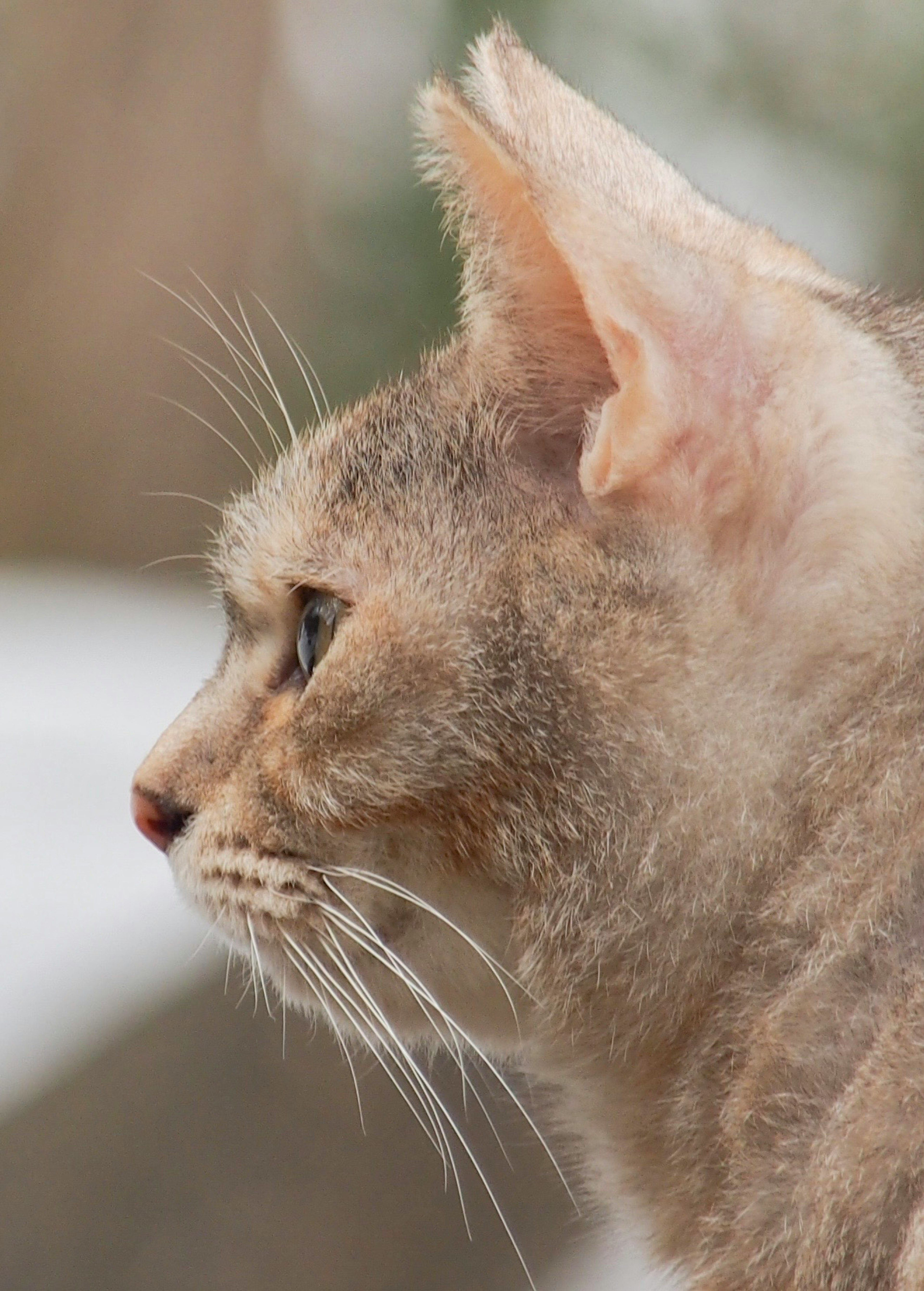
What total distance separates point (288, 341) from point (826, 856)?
2.01 ft

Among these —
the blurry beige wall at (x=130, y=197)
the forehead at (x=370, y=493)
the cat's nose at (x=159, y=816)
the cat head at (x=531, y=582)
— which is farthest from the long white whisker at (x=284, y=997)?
the blurry beige wall at (x=130, y=197)

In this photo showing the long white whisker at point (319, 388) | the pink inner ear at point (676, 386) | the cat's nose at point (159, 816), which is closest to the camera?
→ the pink inner ear at point (676, 386)

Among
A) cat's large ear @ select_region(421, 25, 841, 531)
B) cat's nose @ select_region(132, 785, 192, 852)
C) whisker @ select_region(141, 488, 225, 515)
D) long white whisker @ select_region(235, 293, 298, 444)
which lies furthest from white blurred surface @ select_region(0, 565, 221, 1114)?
cat's large ear @ select_region(421, 25, 841, 531)

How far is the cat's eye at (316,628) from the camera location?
2.71 feet

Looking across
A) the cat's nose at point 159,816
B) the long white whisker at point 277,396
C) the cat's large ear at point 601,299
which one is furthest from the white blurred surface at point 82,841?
the cat's large ear at point 601,299

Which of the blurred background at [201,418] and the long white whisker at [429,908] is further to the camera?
the blurred background at [201,418]

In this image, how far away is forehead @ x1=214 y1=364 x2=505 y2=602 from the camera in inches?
31.2

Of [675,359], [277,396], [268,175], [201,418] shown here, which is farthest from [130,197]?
[675,359]

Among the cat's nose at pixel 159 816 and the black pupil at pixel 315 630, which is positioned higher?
the black pupil at pixel 315 630

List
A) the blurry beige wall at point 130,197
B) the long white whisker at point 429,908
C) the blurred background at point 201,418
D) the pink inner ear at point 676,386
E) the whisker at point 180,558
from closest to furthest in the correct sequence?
the pink inner ear at point 676,386 < the long white whisker at point 429,908 < the whisker at point 180,558 < the blurred background at point 201,418 < the blurry beige wall at point 130,197

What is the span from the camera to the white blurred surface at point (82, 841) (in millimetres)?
1327

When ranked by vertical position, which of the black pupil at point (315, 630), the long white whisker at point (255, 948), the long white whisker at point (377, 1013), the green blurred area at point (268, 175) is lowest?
the long white whisker at point (377, 1013)

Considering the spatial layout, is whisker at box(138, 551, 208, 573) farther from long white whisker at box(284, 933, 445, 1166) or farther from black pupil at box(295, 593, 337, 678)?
long white whisker at box(284, 933, 445, 1166)

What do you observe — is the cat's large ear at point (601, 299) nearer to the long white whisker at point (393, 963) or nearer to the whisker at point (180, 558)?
the long white whisker at point (393, 963)
